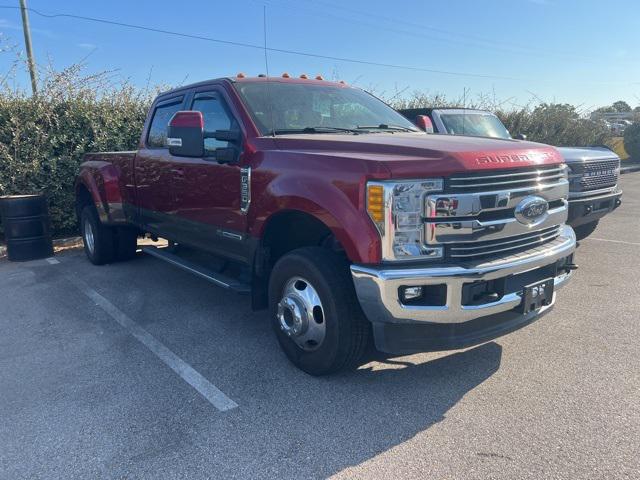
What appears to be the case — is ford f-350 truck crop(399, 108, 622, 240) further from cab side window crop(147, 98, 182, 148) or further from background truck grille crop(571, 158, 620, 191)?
cab side window crop(147, 98, 182, 148)

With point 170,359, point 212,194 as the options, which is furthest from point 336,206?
point 170,359

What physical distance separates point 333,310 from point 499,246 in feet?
3.59

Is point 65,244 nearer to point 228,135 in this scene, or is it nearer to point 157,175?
point 157,175

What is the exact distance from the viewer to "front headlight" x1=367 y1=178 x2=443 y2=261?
2914 millimetres

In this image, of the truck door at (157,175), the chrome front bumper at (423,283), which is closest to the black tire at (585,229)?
the chrome front bumper at (423,283)

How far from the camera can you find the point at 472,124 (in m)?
8.76

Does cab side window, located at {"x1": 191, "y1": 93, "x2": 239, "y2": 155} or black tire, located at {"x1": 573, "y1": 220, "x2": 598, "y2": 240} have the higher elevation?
cab side window, located at {"x1": 191, "y1": 93, "x2": 239, "y2": 155}

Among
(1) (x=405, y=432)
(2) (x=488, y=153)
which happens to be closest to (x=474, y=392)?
(1) (x=405, y=432)

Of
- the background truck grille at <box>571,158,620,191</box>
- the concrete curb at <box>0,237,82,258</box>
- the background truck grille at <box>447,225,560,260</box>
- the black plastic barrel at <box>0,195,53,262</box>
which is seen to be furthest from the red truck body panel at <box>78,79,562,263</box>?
the concrete curb at <box>0,237,82,258</box>

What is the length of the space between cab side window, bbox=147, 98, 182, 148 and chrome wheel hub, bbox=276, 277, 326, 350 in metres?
2.65

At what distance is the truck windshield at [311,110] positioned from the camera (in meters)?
4.10

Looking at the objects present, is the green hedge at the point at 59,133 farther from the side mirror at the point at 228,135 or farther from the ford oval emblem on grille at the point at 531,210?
the ford oval emblem on grille at the point at 531,210

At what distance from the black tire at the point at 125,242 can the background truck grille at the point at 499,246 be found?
504 centimetres

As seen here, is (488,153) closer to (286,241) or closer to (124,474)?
(286,241)
